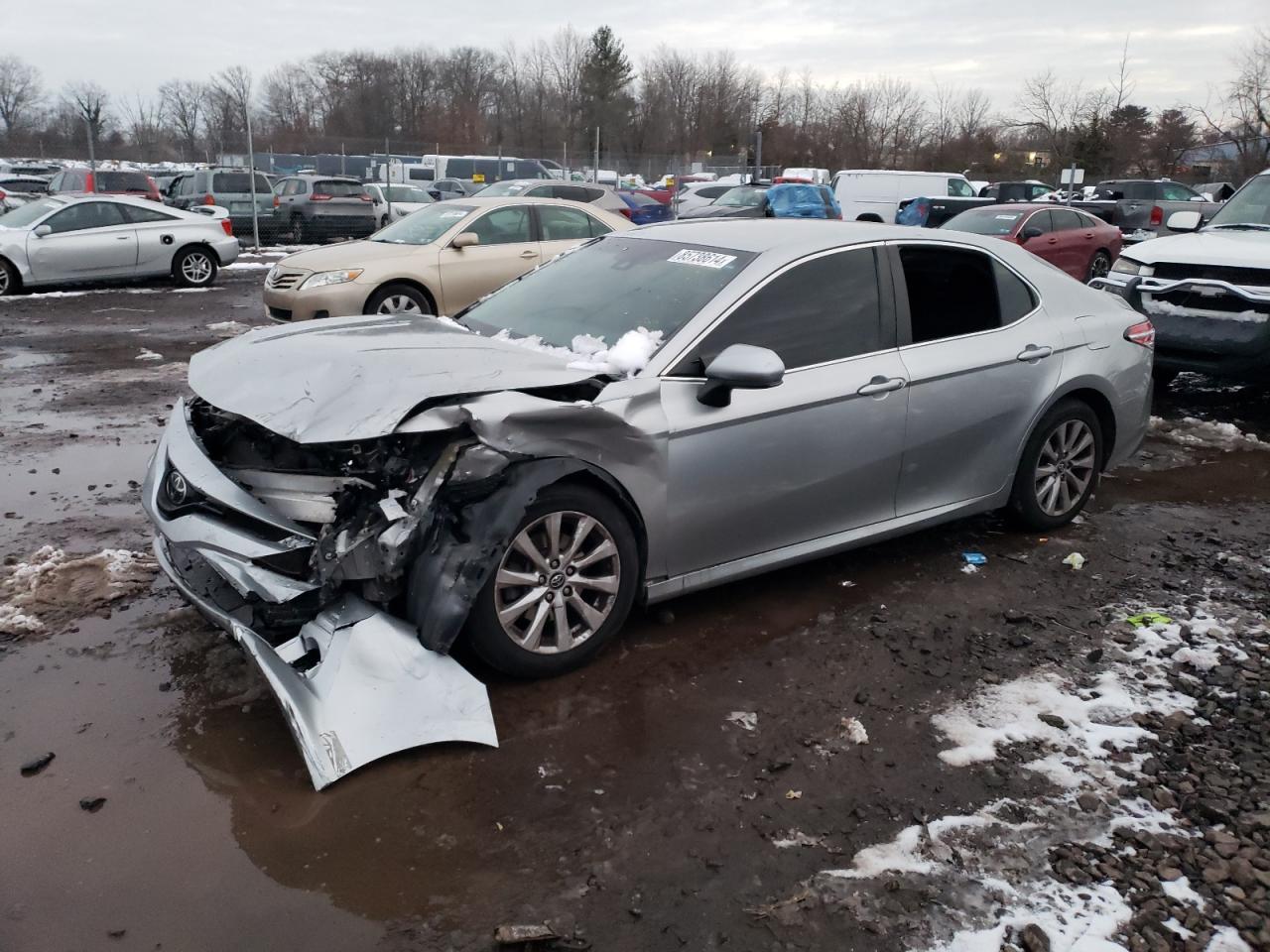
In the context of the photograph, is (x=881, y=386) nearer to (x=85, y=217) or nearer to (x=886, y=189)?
(x=85, y=217)

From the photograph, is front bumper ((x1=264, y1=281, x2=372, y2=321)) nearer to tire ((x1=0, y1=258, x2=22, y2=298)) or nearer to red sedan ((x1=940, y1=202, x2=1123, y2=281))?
tire ((x1=0, y1=258, x2=22, y2=298))

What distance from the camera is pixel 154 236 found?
1502 cm

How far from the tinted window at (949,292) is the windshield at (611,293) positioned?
89 cm

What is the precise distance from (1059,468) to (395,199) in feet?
75.4

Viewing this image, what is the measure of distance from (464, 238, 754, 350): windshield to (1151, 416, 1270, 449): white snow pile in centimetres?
505

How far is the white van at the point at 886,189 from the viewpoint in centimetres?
2475

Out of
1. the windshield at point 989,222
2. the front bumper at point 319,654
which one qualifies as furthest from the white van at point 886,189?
the front bumper at point 319,654

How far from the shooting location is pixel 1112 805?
311 cm

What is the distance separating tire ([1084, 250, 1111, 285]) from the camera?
1616 cm

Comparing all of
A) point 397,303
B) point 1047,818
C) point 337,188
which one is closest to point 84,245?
point 397,303

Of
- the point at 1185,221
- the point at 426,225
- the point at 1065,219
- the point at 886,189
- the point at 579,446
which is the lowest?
the point at 579,446

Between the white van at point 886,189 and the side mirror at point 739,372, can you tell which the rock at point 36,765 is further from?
the white van at point 886,189

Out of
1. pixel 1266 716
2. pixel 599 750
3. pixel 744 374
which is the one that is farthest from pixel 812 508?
pixel 1266 716

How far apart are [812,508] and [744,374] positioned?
841mm
